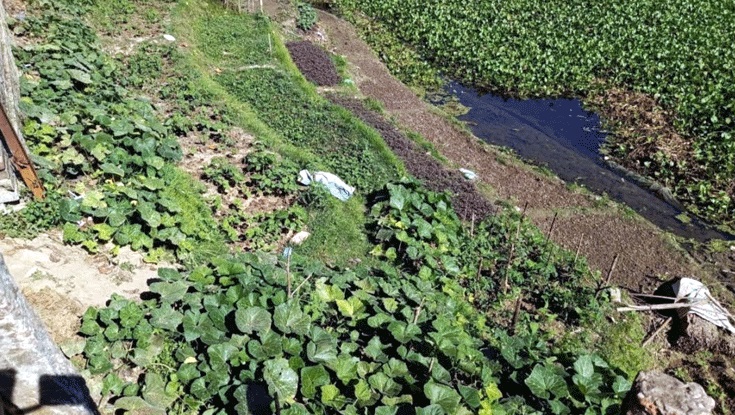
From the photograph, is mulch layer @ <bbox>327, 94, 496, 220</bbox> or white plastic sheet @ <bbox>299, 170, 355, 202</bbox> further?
mulch layer @ <bbox>327, 94, 496, 220</bbox>

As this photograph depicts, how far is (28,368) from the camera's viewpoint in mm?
3537

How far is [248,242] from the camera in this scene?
7.21 meters

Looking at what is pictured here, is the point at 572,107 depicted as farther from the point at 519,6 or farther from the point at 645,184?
the point at 519,6

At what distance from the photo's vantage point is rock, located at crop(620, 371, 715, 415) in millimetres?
3775

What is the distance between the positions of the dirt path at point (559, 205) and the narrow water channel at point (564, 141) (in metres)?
0.67

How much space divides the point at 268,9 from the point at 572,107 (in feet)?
30.2

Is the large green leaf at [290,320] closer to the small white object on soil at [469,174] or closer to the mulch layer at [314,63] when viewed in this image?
the small white object on soil at [469,174]

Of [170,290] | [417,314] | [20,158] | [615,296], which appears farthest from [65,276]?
[615,296]

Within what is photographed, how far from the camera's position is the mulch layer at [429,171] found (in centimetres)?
884

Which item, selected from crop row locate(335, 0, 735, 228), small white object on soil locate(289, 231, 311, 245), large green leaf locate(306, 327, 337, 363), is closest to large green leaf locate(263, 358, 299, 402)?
large green leaf locate(306, 327, 337, 363)

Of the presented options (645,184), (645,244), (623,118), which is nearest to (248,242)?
(645,244)

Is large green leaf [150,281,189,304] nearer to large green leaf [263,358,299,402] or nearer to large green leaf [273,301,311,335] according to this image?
large green leaf [273,301,311,335]

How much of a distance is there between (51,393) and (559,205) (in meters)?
8.38

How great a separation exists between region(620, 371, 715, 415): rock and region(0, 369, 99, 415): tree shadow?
3.97 metres
